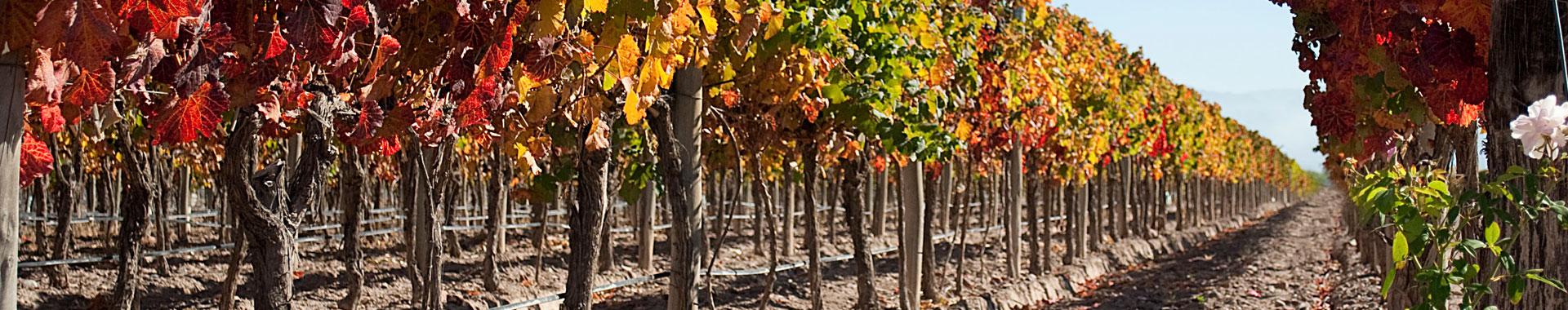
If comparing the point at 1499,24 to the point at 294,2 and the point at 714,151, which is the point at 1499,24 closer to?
the point at 294,2

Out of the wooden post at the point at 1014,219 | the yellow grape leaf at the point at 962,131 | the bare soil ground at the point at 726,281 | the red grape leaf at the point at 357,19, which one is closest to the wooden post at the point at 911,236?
the yellow grape leaf at the point at 962,131

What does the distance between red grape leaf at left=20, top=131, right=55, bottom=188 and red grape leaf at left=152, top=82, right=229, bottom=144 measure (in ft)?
0.80

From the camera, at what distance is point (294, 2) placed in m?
2.32

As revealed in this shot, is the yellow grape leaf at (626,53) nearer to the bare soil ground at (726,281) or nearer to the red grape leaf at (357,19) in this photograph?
the red grape leaf at (357,19)

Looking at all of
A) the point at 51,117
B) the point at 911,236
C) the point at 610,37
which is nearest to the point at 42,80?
the point at 51,117

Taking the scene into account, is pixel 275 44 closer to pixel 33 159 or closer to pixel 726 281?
pixel 33 159

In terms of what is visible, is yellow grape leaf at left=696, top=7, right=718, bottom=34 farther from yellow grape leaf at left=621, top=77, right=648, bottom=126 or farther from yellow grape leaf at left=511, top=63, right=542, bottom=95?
yellow grape leaf at left=511, top=63, right=542, bottom=95

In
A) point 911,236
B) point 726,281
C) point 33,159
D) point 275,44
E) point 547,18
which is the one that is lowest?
point 726,281

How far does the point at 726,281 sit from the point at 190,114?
8741 mm

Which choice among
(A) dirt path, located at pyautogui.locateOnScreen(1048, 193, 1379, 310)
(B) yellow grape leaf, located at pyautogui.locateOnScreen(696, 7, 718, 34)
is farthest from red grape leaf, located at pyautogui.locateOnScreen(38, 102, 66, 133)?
(A) dirt path, located at pyautogui.locateOnScreen(1048, 193, 1379, 310)

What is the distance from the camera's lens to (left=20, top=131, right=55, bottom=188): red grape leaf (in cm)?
200

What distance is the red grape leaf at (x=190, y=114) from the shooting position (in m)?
2.27

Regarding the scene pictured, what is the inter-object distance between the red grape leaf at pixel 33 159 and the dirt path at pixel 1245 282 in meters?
9.35

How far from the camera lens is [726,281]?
35.9 feet
